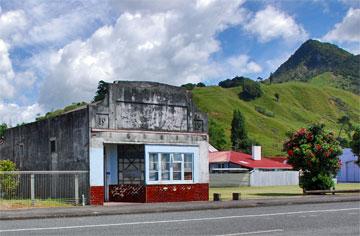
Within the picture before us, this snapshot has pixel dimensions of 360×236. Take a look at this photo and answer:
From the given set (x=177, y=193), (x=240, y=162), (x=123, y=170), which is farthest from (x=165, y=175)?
(x=240, y=162)

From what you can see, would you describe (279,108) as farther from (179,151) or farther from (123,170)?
(123,170)

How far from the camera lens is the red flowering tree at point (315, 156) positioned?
33.5 m

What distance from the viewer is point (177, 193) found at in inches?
1093

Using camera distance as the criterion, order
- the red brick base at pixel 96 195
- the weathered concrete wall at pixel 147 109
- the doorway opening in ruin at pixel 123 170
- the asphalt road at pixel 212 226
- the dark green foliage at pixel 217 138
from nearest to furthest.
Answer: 1. the asphalt road at pixel 212 226
2. the red brick base at pixel 96 195
3. the weathered concrete wall at pixel 147 109
4. the doorway opening in ruin at pixel 123 170
5. the dark green foliage at pixel 217 138

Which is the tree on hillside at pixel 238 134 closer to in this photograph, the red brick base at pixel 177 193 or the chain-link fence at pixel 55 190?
the red brick base at pixel 177 193

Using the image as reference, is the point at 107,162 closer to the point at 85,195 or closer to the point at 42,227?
the point at 85,195

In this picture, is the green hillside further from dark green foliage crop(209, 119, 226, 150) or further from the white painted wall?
the white painted wall

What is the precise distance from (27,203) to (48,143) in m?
5.38

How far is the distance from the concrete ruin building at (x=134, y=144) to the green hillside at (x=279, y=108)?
274ft

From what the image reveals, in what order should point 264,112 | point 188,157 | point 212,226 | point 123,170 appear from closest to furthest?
point 212,226 < point 123,170 < point 188,157 < point 264,112

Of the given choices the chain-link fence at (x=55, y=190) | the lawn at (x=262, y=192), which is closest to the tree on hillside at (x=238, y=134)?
the lawn at (x=262, y=192)

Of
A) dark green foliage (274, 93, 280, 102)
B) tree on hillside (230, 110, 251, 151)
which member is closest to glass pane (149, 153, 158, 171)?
tree on hillside (230, 110, 251, 151)

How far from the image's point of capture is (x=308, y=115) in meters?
172

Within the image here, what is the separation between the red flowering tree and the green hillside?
3037 inches
